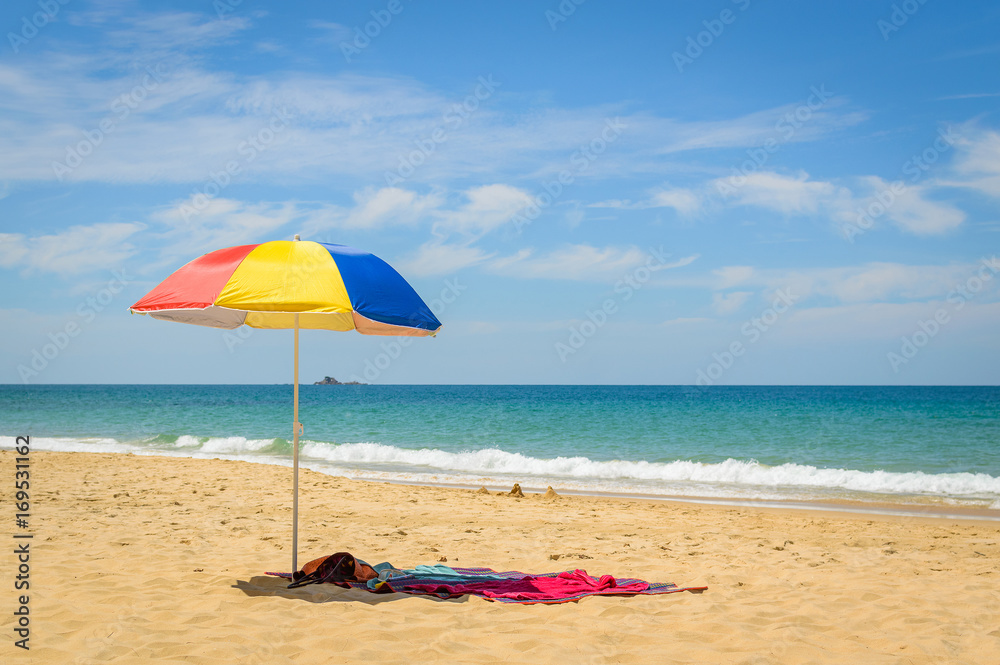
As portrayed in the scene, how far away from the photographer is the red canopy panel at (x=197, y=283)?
4.50m

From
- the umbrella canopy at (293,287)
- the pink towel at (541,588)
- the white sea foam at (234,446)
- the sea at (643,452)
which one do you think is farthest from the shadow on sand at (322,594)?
the white sea foam at (234,446)

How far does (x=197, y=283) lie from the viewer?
15.4ft

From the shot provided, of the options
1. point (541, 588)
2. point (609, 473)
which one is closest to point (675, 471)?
point (609, 473)

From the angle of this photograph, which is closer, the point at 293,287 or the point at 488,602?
the point at 293,287

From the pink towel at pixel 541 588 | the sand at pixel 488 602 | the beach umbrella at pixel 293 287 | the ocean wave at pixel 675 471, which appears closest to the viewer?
the sand at pixel 488 602

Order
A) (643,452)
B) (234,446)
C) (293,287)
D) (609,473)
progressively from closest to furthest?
1. (293,287)
2. (609,473)
3. (643,452)
4. (234,446)

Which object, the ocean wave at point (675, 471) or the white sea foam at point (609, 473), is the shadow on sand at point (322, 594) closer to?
the white sea foam at point (609, 473)

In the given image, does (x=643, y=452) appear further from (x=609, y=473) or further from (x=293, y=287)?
(x=293, y=287)

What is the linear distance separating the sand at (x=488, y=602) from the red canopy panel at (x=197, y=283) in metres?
2.07

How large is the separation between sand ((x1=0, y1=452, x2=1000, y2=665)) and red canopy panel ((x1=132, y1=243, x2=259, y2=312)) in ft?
6.78

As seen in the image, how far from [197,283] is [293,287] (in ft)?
2.37

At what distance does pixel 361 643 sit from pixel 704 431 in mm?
27862

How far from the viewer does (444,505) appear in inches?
430

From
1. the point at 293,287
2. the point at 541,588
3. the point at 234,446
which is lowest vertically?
the point at 234,446
